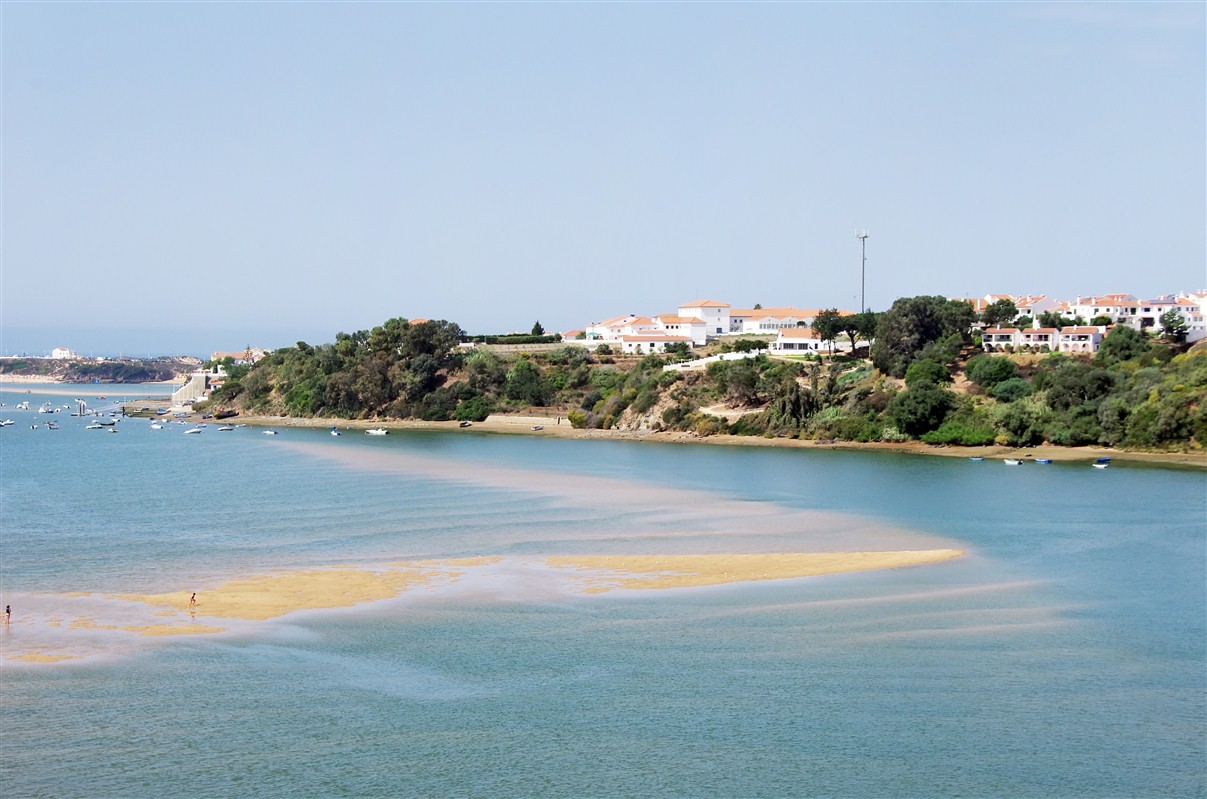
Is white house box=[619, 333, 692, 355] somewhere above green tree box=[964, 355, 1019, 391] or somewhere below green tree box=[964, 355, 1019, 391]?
above

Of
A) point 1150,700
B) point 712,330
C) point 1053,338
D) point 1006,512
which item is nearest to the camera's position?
point 1150,700

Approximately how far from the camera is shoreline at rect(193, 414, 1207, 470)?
68.5 meters

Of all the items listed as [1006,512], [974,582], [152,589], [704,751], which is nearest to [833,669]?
[704,751]

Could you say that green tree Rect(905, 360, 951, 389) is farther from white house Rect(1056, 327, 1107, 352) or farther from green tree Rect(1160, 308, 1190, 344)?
green tree Rect(1160, 308, 1190, 344)

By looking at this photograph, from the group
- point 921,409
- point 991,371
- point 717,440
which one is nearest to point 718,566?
point 921,409

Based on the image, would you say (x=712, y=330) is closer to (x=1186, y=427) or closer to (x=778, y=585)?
(x=1186, y=427)

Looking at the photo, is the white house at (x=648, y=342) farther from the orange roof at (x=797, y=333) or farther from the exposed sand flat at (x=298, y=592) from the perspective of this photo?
the exposed sand flat at (x=298, y=592)

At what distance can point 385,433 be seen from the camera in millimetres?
97188

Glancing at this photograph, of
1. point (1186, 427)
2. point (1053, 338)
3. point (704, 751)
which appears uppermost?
point (1053, 338)

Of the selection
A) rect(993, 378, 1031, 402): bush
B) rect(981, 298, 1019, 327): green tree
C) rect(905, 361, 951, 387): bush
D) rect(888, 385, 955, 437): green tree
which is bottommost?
rect(888, 385, 955, 437): green tree

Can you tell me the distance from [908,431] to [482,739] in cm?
6179

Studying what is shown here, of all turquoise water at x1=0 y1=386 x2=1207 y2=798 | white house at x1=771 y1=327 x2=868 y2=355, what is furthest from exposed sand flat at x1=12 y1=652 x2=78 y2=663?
white house at x1=771 y1=327 x2=868 y2=355

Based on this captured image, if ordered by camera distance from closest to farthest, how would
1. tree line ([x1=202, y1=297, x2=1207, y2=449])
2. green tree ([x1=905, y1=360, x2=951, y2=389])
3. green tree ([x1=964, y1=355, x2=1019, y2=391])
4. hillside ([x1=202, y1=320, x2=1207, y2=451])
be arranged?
hillside ([x1=202, y1=320, x2=1207, y2=451])
tree line ([x1=202, y1=297, x2=1207, y2=449])
green tree ([x1=964, y1=355, x2=1019, y2=391])
green tree ([x1=905, y1=360, x2=951, y2=389])

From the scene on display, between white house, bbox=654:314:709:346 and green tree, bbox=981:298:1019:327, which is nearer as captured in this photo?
green tree, bbox=981:298:1019:327
